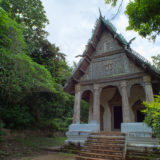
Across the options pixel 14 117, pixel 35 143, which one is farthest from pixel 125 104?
pixel 14 117

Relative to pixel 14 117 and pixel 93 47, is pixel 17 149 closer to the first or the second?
pixel 14 117

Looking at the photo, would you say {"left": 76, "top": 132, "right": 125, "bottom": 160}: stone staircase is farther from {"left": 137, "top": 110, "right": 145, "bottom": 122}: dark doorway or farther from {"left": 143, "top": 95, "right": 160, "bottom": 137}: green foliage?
{"left": 137, "top": 110, "right": 145, "bottom": 122}: dark doorway

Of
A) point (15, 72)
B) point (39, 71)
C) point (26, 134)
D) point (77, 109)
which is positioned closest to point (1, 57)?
point (15, 72)

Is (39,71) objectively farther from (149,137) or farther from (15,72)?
(149,137)

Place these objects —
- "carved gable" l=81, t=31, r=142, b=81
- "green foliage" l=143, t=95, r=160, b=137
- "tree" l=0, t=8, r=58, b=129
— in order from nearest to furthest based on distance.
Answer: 1. "green foliage" l=143, t=95, r=160, b=137
2. "tree" l=0, t=8, r=58, b=129
3. "carved gable" l=81, t=31, r=142, b=81

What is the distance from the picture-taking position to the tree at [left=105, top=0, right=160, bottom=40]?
4641 millimetres

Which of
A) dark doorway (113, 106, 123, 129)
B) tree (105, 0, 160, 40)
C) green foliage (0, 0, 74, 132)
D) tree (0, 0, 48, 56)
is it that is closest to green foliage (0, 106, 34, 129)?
green foliage (0, 0, 74, 132)

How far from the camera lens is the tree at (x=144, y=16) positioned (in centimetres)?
464

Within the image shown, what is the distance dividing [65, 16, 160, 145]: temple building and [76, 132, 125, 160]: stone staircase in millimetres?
961

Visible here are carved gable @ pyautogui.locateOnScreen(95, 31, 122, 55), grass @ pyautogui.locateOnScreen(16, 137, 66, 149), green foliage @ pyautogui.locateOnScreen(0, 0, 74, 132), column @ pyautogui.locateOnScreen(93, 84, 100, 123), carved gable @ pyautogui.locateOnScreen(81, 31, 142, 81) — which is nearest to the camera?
green foliage @ pyautogui.locateOnScreen(0, 0, 74, 132)

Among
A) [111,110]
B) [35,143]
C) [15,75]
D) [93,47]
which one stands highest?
[93,47]

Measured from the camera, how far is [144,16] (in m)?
5.11

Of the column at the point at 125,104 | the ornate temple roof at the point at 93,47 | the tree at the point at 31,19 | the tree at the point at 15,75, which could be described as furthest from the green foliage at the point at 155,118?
the tree at the point at 31,19

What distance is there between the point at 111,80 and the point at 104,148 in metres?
4.57
